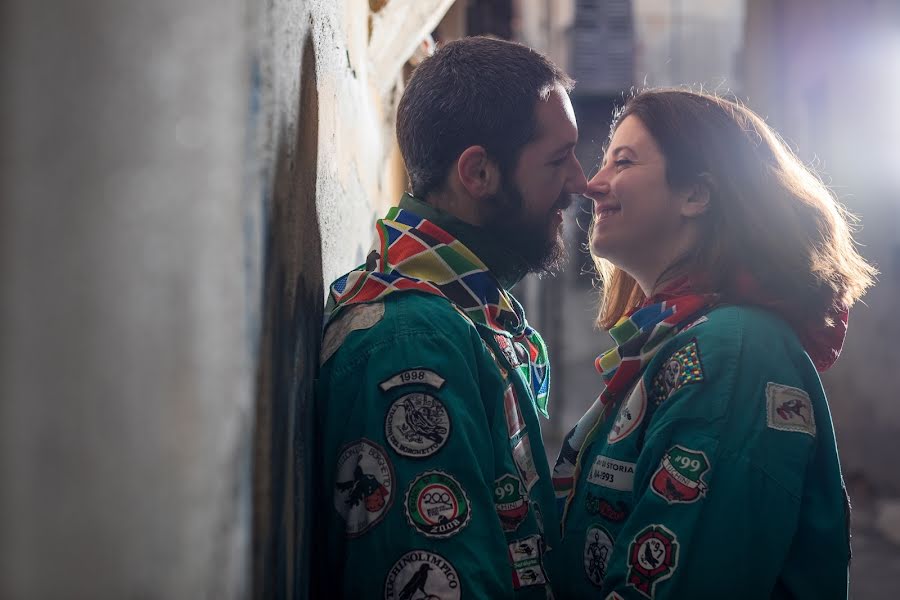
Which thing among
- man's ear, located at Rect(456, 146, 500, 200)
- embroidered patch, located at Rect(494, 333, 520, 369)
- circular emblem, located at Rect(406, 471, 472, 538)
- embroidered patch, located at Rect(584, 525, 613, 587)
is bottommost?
embroidered patch, located at Rect(584, 525, 613, 587)

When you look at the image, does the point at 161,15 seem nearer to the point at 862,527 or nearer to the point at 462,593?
the point at 462,593

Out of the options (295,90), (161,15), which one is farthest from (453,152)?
(161,15)

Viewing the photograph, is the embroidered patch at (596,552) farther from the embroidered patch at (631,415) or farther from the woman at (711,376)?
the embroidered patch at (631,415)

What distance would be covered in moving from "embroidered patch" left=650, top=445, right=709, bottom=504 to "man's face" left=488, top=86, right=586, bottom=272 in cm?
59

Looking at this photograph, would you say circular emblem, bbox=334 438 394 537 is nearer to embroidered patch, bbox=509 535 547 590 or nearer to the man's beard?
embroidered patch, bbox=509 535 547 590

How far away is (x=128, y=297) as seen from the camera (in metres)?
0.68

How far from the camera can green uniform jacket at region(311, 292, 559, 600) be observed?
4.43 feet

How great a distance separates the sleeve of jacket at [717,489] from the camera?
1.57 m

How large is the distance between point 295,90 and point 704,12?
1514 cm

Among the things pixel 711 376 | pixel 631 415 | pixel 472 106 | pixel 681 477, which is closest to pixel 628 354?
pixel 631 415

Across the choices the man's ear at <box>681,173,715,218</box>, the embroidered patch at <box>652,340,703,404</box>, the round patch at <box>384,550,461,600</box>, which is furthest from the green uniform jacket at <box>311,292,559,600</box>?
the man's ear at <box>681,173,715,218</box>

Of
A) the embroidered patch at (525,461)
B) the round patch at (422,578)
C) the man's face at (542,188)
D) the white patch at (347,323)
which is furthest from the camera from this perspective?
the man's face at (542,188)

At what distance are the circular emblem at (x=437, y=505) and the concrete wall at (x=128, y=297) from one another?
447mm

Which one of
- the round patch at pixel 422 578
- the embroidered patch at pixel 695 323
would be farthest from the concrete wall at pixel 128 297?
the embroidered patch at pixel 695 323
